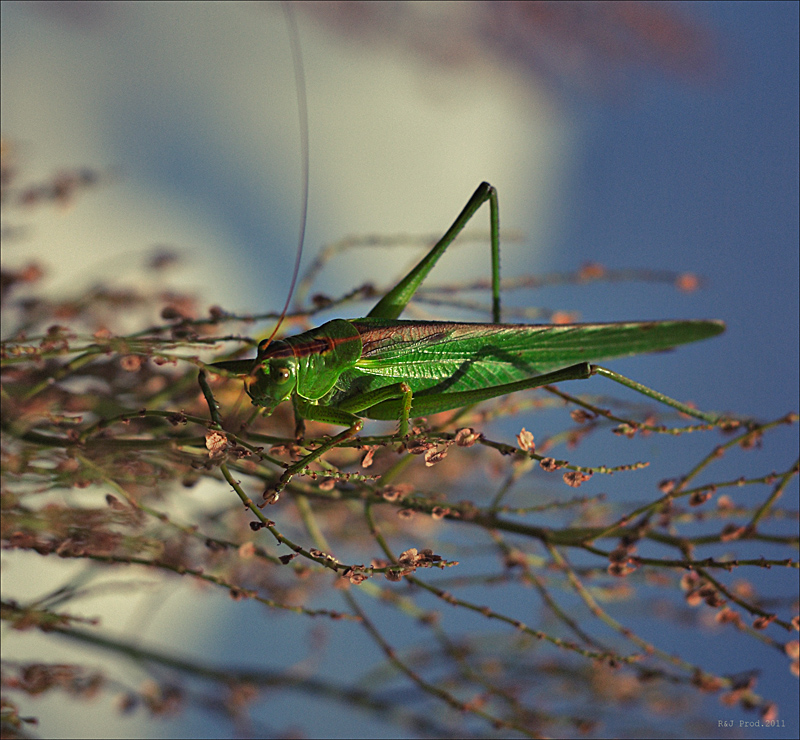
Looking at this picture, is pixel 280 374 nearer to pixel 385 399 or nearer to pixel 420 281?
pixel 385 399

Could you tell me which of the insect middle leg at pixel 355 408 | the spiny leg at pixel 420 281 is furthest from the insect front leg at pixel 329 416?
the spiny leg at pixel 420 281

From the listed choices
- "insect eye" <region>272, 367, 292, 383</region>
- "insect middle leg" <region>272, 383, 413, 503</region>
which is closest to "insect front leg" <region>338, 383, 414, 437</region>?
"insect middle leg" <region>272, 383, 413, 503</region>

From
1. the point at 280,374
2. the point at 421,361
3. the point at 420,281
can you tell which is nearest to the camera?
the point at 280,374

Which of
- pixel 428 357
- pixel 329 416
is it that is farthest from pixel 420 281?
pixel 329 416

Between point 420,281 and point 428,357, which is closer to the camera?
point 428,357

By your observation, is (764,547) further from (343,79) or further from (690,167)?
(343,79)

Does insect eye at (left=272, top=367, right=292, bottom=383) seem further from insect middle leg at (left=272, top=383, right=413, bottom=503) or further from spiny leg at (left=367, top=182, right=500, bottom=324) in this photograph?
spiny leg at (left=367, top=182, right=500, bottom=324)

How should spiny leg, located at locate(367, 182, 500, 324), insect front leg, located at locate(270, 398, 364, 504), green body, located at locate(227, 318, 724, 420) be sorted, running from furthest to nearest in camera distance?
spiny leg, located at locate(367, 182, 500, 324) < green body, located at locate(227, 318, 724, 420) < insect front leg, located at locate(270, 398, 364, 504)

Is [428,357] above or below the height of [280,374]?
above

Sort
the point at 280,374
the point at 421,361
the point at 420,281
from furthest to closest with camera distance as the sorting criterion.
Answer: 1. the point at 420,281
2. the point at 421,361
3. the point at 280,374
